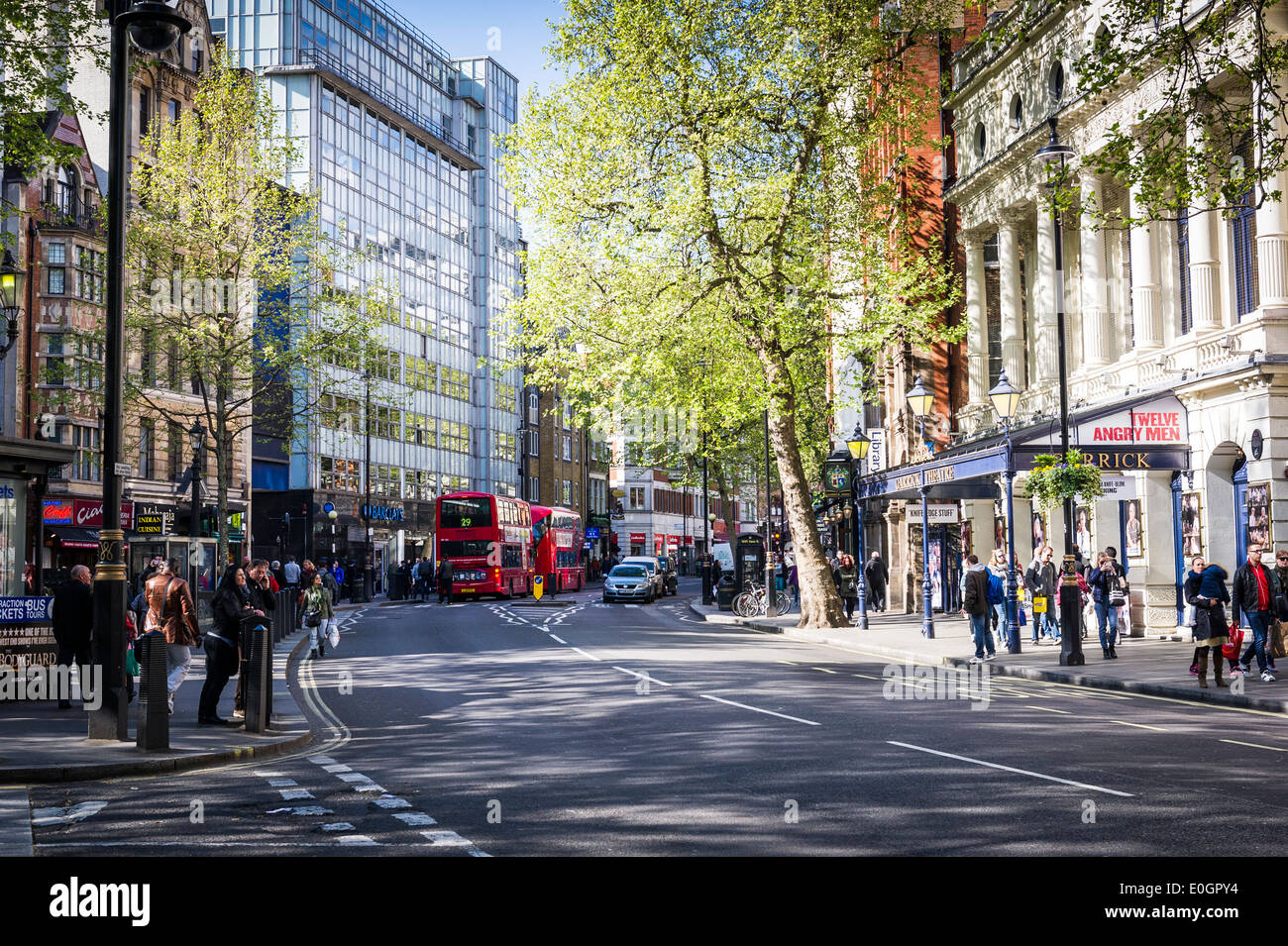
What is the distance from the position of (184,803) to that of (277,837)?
1.90 m

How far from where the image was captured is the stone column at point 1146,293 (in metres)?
29.1

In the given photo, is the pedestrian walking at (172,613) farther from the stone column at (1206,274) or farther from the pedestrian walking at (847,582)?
the pedestrian walking at (847,582)

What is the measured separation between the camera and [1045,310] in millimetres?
34688

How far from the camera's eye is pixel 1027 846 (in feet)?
23.9

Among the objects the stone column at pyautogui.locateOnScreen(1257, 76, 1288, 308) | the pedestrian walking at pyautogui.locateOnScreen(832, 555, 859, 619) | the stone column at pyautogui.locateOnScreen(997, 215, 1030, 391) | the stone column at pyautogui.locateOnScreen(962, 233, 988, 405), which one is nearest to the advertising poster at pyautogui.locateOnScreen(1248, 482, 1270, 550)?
the stone column at pyautogui.locateOnScreen(1257, 76, 1288, 308)

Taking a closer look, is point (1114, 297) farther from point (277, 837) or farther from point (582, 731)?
point (277, 837)

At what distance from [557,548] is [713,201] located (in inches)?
1400

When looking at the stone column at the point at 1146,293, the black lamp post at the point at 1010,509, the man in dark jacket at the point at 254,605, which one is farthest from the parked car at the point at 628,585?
the man in dark jacket at the point at 254,605

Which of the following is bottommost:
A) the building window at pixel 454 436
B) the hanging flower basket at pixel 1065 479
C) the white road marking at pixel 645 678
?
the white road marking at pixel 645 678

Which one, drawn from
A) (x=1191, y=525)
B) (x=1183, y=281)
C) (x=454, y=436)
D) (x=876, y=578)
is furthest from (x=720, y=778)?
(x=454, y=436)

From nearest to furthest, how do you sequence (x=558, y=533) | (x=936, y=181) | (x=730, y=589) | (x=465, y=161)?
1. (x=936, y=181)
2. (x=730, y=589)
3. (x=558, y=533)
4. (x=465, y=161)

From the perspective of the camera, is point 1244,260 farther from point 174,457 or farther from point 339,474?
point 339,474

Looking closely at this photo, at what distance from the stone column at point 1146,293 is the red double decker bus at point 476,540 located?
29.0 metres

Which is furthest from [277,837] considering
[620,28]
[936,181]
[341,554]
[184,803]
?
[341,554]
